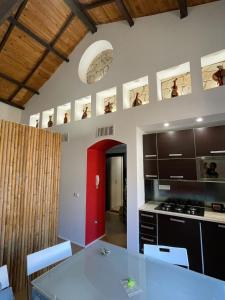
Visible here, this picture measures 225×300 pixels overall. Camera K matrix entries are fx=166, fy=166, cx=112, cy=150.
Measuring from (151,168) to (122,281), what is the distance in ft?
6.76

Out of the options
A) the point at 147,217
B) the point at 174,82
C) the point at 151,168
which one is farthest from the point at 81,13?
the point at 147,217

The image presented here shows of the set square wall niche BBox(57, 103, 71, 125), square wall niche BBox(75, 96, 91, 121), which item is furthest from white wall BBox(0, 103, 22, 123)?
square wall niche BBox(75, 96, 91, 121)

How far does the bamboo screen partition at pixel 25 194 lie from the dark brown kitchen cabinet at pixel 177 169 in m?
1.90

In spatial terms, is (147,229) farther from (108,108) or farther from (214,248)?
(108,108)

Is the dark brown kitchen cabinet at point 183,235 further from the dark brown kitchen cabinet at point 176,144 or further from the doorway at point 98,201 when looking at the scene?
the doorway at point 98,201

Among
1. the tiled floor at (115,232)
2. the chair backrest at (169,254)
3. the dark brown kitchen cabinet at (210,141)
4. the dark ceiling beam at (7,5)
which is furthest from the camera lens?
the tiled floor at (115,232)

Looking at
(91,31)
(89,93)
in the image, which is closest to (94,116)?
(89,93)

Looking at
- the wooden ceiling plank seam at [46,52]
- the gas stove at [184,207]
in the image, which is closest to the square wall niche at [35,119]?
the wooden ceiling plank seam at [46,52]

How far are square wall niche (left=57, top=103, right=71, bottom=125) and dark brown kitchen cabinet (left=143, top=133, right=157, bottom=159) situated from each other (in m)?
2.27

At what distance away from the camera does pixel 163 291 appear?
120 centimetres

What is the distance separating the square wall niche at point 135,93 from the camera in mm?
3330

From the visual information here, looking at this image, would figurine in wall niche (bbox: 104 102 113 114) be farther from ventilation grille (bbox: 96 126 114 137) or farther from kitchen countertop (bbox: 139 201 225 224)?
kitchen countertop (bbox: 139 201 225 224)

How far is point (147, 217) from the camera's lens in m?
2.88

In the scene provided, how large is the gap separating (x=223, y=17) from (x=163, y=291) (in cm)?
352
